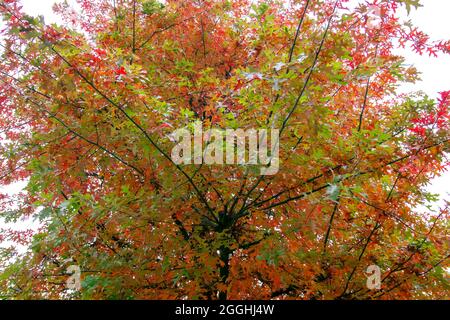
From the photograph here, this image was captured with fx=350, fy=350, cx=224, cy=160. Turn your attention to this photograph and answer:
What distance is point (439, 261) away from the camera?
3.47 meters

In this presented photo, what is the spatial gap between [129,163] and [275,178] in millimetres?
1587

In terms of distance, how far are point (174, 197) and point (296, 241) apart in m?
1.27

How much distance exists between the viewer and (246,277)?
369 cm

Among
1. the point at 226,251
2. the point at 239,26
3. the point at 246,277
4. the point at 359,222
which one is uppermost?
the point at 239,26

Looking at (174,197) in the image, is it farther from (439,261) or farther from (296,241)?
(439,261)

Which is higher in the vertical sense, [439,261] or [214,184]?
[214,184]

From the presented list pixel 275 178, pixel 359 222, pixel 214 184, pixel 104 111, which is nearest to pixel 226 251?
pixel 214 184

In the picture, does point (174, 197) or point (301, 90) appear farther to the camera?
point (174, 197)
